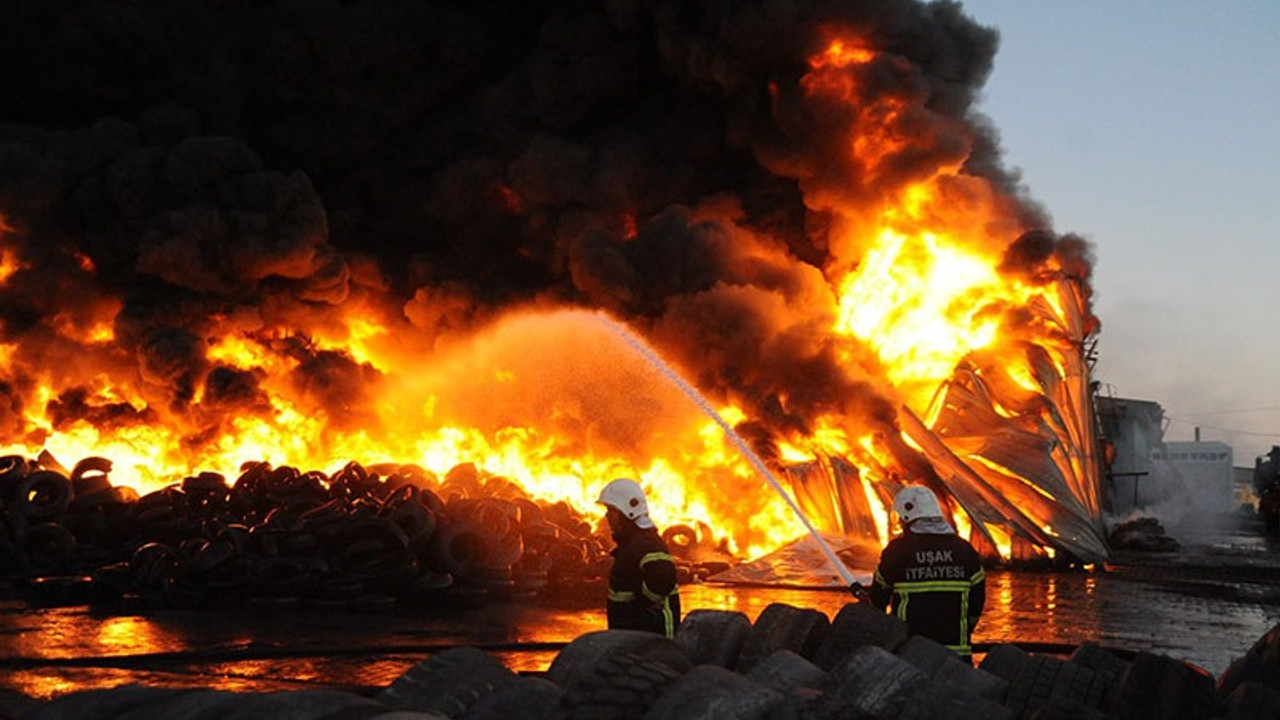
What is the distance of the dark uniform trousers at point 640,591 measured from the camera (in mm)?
7863

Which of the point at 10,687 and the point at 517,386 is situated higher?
the point at 517,386

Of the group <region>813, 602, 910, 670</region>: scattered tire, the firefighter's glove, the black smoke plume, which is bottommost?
<region>813, 602, 910, 670</region>: scattered tire

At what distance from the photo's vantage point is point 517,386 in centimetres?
2777

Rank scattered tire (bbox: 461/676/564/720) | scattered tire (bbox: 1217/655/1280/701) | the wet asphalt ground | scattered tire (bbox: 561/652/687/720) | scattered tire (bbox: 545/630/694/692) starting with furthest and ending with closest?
the wet asphalt ground → scattered tire (bbox: 1217/655/1280/701) → scattered tire (bbox: 545/630/694/692) → scattered tire (bbox: 461/676/564/720) → scattered tire (bbox: 561/652/687/720)

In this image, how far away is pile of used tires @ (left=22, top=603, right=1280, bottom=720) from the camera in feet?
19.6

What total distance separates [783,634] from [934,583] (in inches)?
45.8

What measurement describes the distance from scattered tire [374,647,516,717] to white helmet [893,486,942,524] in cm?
251

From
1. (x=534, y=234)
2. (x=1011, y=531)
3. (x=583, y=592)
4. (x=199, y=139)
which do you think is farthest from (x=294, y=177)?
(x=1011, y=531)

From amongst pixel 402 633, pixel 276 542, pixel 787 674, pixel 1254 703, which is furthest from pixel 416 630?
pixel 1254 703

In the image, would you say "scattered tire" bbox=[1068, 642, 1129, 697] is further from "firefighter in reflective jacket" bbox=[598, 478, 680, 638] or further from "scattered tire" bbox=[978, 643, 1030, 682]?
"firefighter in reflective jacket" bbox=[598, 478, 680, 638]

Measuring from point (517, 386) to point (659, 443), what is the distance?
4367 millimetres

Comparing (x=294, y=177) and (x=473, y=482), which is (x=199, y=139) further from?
(x=473, y=482)

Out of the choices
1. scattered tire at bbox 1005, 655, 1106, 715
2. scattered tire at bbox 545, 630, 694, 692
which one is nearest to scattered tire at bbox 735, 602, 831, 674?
scattered tire at bbox 545, 630, 694, 692

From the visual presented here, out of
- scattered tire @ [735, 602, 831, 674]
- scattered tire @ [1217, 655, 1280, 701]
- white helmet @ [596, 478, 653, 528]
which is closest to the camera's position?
scattered tire @ [1217, 655, 1280, 701]
